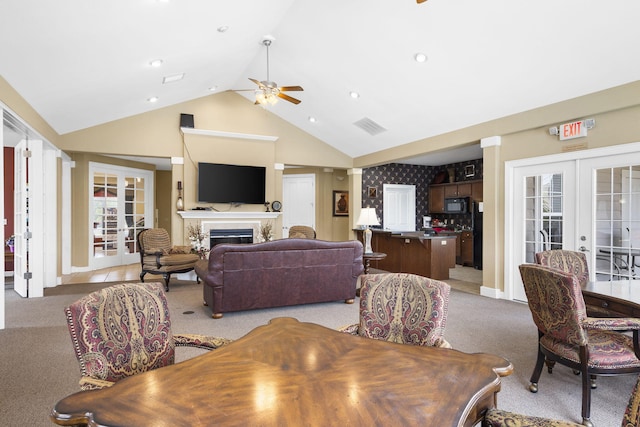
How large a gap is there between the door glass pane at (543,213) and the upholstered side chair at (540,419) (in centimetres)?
425

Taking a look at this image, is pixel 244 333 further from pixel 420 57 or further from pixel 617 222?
pixel 617 222

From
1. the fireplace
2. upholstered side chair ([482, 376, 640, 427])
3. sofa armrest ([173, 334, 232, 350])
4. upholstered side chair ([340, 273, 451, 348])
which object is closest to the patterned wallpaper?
the fireplace

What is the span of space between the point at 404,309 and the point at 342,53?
175 inches

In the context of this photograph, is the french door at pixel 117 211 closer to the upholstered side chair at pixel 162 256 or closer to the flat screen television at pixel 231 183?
the upholstered side chair at pixel 162 256

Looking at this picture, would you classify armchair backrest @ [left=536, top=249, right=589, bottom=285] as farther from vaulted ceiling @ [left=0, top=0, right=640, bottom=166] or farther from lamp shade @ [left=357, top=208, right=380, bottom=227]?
lamp shade @ [left=357, top=208, right=380, bottom=227]

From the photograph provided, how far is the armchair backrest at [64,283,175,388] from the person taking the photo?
4.60 feet

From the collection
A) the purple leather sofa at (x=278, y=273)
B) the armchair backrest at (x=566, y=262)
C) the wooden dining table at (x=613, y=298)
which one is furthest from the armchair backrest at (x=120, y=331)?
the armchair backrest at (x=566, y=262)

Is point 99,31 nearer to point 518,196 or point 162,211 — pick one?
point 518,196

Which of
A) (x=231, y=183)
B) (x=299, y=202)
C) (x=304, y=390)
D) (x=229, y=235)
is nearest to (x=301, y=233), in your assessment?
(x=229, y=235)

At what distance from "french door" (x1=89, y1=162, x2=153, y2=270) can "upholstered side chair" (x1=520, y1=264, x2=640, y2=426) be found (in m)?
8.42

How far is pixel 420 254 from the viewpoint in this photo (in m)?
6.81

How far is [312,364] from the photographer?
1.23 m

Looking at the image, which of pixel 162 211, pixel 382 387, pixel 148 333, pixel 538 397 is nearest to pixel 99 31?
pixel 148 333

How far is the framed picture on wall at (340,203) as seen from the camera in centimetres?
960
